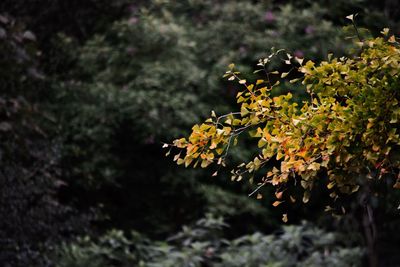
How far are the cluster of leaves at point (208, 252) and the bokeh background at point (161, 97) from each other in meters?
0.03

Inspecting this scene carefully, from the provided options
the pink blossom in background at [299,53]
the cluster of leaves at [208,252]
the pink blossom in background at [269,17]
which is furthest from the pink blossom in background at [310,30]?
the cluster of leaves at [208,252]

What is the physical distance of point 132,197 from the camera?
10.2 m

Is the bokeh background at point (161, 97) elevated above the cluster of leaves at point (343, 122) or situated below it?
above

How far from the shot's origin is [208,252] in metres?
7.65

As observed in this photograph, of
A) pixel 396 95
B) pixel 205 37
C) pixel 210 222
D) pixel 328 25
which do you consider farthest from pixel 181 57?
pixel 396 95

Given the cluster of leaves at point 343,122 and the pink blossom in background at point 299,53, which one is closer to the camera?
the cluster of leaves at point 343,122

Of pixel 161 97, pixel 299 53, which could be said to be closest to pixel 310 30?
pixel 299 53

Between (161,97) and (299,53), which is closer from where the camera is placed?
(161,97)

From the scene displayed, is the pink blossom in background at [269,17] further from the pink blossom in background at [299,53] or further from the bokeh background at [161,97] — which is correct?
the pink blossom in background at [299,53]

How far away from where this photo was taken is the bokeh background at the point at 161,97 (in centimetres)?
905

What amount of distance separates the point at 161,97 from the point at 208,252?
257 cm

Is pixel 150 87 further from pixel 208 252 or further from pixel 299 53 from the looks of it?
pixel 208 252

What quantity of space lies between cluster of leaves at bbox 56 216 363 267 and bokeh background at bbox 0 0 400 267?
Result: 0.11 ft

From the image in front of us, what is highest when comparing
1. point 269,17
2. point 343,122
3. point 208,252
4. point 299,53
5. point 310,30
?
point 269,17
